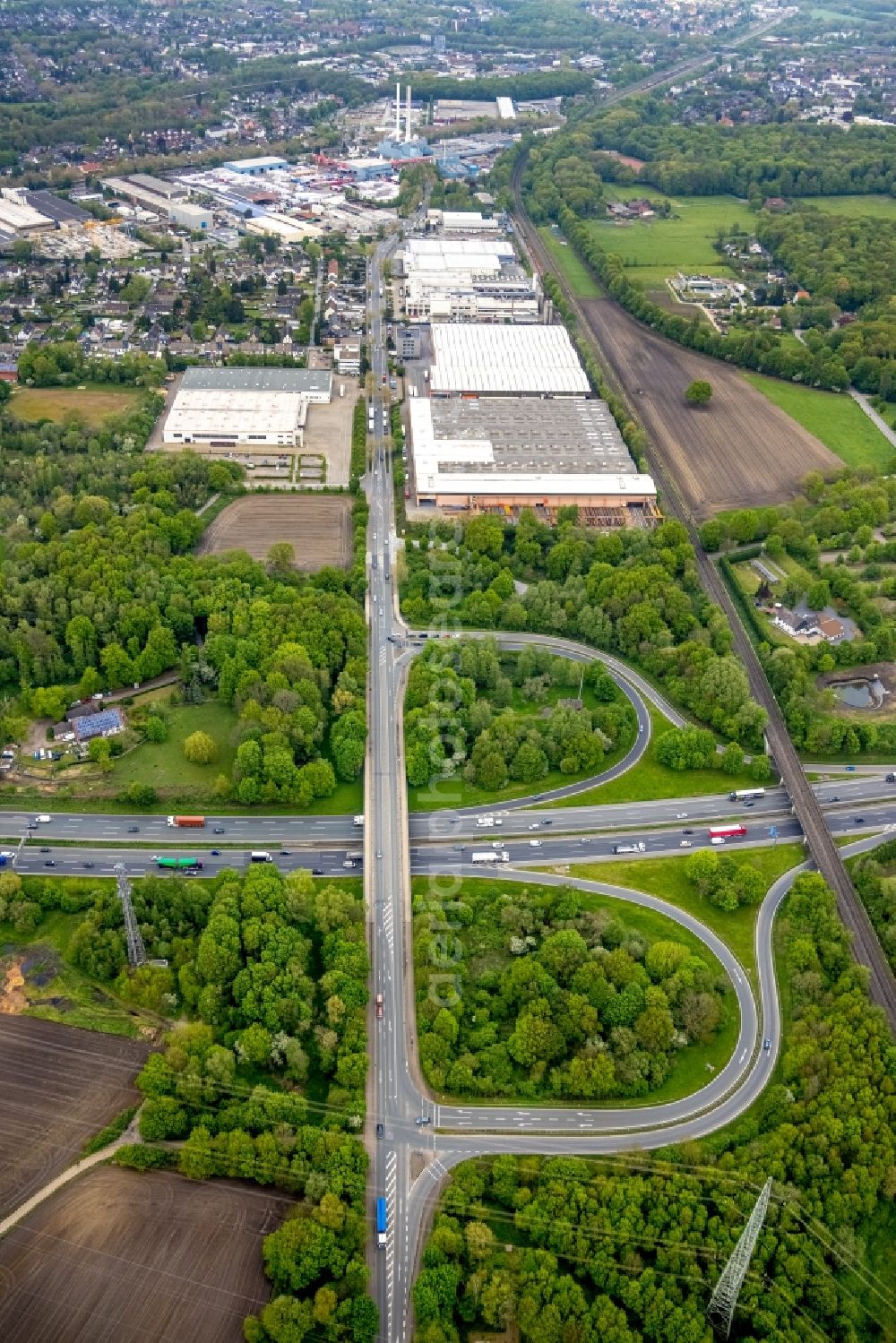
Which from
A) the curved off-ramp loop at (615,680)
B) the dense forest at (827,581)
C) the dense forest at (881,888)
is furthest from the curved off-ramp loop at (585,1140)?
the dense forest at (827,581)

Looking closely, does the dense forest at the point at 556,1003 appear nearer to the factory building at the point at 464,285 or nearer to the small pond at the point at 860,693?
the small pond at the point at 860,693

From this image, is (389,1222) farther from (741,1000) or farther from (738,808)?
(738,808)

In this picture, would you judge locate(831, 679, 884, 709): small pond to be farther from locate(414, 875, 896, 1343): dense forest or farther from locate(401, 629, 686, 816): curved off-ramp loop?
locate(414, 875, 896, 1343): dense forest

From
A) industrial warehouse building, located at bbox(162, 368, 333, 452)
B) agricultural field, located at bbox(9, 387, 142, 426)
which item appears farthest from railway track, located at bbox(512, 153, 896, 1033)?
agricultural field, located at bbox(9, 387, 142, 426)

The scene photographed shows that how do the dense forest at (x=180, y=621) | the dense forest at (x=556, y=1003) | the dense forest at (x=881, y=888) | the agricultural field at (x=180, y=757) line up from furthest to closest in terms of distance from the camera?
the dense forest at (x=180, y=621) → the agricultural field at (x=180, y=757) → the dense forest at (x=881, y=888) → the dense forest at (x=556, y=1003)

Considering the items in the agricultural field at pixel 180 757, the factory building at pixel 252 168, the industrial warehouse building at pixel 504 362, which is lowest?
the agricultural field at pixel 180 757

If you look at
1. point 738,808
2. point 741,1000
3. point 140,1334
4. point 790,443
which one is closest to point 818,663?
point 738,808
